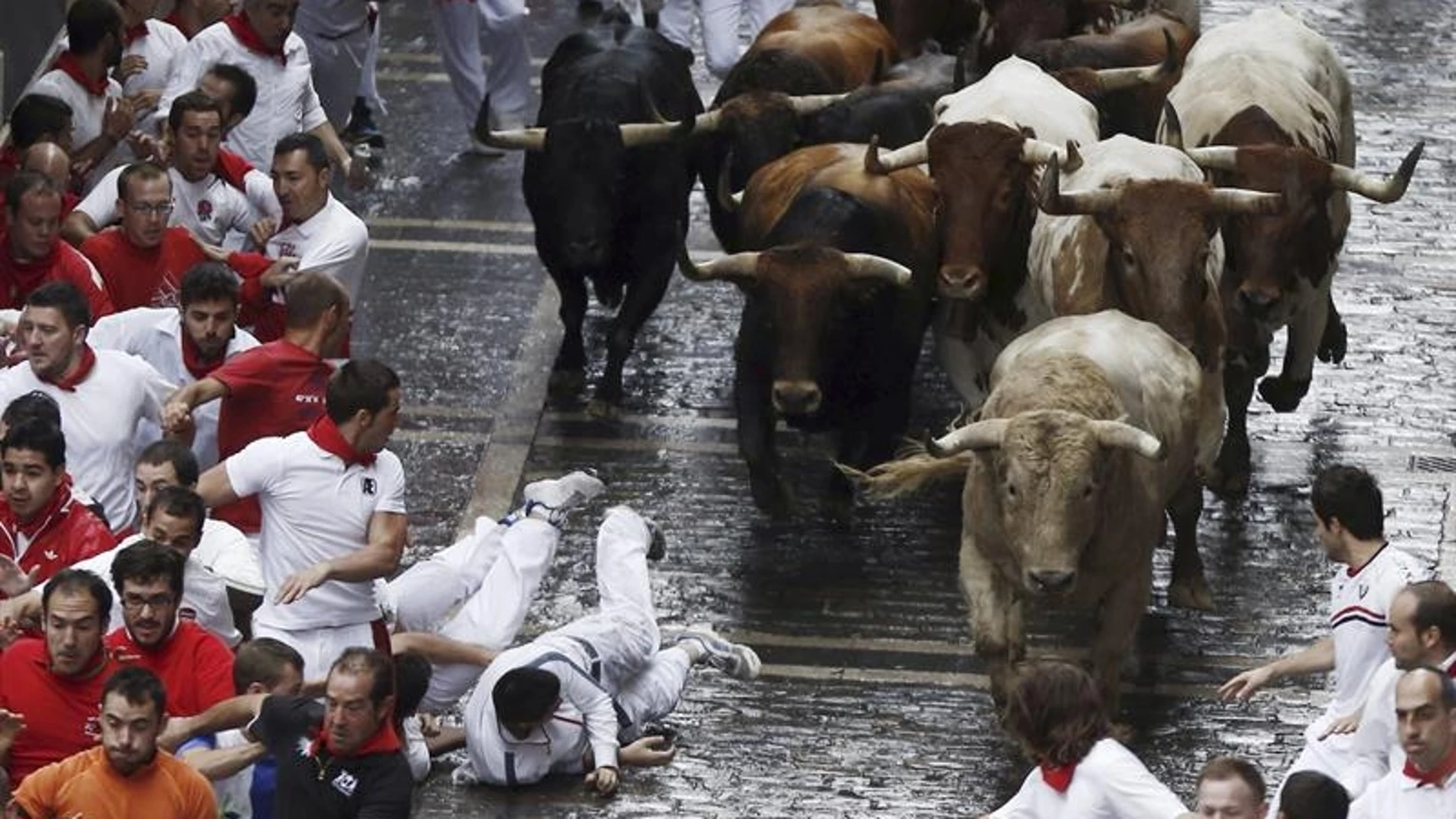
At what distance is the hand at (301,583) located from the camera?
40.2 feet

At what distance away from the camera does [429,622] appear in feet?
46.1

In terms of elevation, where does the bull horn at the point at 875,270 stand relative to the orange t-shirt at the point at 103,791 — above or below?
below

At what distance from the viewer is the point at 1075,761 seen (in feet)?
33.8

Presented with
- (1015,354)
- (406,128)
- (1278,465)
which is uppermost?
(1015,354)

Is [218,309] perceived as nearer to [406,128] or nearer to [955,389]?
[955,389]

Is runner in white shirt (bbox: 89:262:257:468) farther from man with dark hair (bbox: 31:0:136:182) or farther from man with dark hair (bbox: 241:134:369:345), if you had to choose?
man with dark hair (bbox: 31:0:136:182)

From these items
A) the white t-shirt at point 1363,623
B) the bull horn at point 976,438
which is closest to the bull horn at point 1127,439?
the bull horn at point 976,438

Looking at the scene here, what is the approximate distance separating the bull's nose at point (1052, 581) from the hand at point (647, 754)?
1.67 meters

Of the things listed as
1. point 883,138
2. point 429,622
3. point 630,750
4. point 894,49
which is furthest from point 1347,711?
point 894,49

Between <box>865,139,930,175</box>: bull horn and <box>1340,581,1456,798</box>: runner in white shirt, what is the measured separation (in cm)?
554

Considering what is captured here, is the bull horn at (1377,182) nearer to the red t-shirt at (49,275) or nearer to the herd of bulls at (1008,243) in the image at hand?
the herd of bulls at (1008,243)

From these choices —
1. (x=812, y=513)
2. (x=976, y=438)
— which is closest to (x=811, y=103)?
(x=812, y=513)

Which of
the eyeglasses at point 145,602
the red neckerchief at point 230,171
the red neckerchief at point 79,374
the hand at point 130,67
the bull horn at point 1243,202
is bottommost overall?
the hand at point 130,67

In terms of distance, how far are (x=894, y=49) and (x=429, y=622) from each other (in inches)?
262
